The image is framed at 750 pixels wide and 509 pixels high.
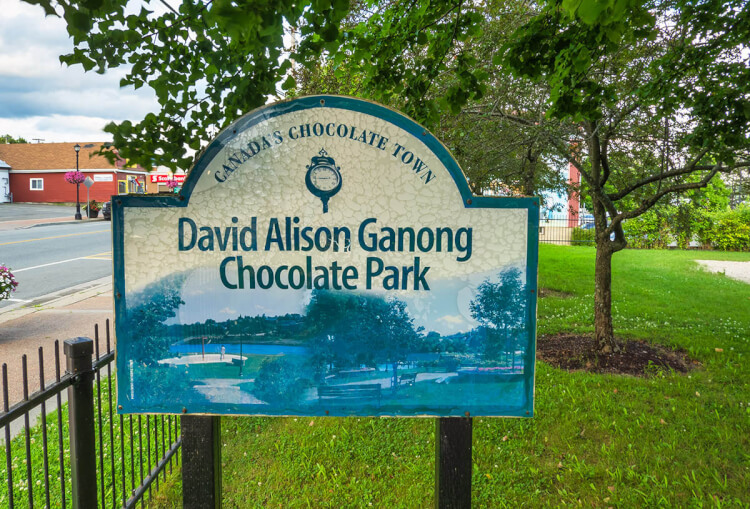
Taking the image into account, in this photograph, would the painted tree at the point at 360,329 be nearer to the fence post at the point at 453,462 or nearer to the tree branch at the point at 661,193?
the fence post at the point at 453,462

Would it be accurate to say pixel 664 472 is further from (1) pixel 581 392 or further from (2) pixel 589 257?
(2) pixel 589 257

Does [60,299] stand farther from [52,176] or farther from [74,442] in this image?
[52,176]

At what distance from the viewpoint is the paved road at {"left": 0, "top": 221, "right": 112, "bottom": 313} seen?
428 inches

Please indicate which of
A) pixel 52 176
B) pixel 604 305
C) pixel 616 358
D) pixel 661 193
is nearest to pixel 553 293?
pixel 604 305

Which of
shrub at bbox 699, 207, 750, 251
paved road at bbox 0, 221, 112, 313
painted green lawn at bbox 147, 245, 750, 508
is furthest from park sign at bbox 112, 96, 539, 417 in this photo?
shrub at bbox 699, 207, 750, 251

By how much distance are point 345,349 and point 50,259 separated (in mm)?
15976

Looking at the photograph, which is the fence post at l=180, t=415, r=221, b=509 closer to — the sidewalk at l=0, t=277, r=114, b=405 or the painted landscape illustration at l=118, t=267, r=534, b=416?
the painted landscape illustration at l=118, t=267, r=534, b=416

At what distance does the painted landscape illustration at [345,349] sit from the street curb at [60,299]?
8083mm

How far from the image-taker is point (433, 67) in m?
3.87

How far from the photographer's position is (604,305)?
625 cm

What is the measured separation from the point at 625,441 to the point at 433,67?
3.33 metres

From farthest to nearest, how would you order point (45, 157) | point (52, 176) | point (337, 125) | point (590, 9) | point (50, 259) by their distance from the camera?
1. point (45, 157)
2. point (52, 176)
3. point (50, 259)
4. point (590, 9)
5. point (337, 125)

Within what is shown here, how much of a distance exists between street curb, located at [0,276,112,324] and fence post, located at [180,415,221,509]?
789 cm

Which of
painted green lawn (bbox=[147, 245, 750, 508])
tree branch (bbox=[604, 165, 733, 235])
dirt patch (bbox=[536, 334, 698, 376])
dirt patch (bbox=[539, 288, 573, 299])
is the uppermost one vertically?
tree branch (bbox=[604, 165, 733, 235])
